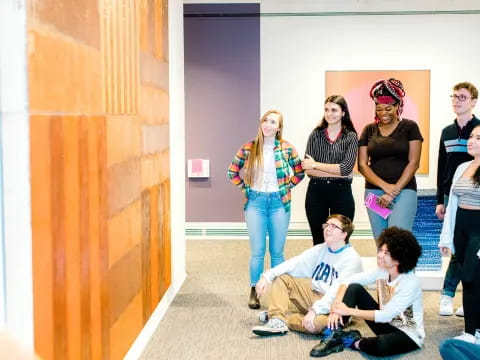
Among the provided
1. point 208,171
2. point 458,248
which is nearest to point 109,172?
point 458,248

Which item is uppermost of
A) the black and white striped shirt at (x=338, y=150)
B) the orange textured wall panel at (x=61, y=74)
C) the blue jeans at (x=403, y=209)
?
the orange textured wall panel at (x=61, y=74)

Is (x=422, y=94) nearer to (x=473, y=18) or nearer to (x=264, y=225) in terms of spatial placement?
(x=473, y=18)

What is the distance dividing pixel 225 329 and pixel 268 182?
1004 mm

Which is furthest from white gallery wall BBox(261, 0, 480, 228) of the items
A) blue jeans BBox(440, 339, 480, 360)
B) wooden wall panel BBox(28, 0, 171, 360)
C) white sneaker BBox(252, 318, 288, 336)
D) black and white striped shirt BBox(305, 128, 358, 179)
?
blue jeans BBox(440, 339, 480, 360)

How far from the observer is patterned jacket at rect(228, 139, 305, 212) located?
4070 mm

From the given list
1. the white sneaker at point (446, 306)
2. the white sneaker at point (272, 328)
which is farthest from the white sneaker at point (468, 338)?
the white sneaker at point (272, 328)

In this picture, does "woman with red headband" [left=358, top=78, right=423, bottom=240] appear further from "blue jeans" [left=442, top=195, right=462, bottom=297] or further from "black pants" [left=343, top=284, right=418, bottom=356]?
"black pants" [left=343, top=284, right=418, bottom=356]

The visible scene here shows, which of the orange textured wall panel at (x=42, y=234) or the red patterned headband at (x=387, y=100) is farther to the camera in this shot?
the red patterned headband at (x=387, y=100)

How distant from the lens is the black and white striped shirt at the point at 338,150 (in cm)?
406

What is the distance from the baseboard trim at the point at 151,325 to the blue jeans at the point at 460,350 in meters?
1.58

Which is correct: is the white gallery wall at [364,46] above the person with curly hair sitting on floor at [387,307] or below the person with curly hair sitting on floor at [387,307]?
above

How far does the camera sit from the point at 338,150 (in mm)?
4086

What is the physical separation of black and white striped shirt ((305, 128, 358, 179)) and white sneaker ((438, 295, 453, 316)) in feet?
3.34

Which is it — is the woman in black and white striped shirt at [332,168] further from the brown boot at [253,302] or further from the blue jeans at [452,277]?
the blue jeans at [452,277]
